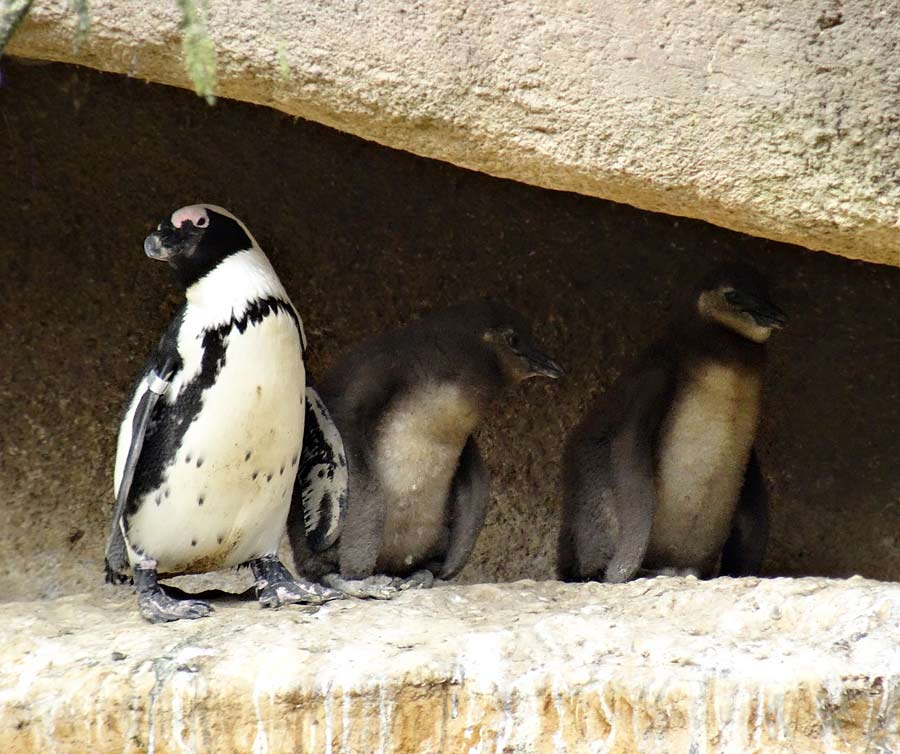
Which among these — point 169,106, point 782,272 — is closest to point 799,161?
point 782,272

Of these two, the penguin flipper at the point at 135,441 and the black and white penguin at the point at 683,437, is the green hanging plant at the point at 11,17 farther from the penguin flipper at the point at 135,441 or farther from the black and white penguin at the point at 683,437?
the black and white penguin at the point at 683,437

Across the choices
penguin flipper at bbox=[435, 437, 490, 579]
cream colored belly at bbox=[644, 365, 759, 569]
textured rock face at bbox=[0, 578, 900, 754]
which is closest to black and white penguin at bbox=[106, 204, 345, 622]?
textured rock face at bbox=[0, 578, 900, 754]

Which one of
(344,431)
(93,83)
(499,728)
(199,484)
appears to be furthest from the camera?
(93,83)

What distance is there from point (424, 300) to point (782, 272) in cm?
101

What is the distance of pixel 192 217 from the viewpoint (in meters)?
3.29

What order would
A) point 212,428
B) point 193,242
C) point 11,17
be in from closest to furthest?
point 11,17 → point 212,428 → point 193,242

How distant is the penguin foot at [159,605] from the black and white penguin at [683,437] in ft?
3.24

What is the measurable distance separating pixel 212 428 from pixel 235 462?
9 cm

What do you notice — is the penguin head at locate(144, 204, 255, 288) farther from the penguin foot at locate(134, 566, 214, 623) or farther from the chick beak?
the chick beak

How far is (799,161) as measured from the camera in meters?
2.82

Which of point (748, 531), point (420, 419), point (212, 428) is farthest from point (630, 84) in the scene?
point (748, 531)

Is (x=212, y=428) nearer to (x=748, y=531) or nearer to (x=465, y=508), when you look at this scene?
(x=465, y=508)

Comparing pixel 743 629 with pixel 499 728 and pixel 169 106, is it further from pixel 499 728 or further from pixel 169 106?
pixel 169 106

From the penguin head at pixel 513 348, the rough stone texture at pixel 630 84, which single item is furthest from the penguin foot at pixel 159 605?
the rough stone texture at pixel 630 84
